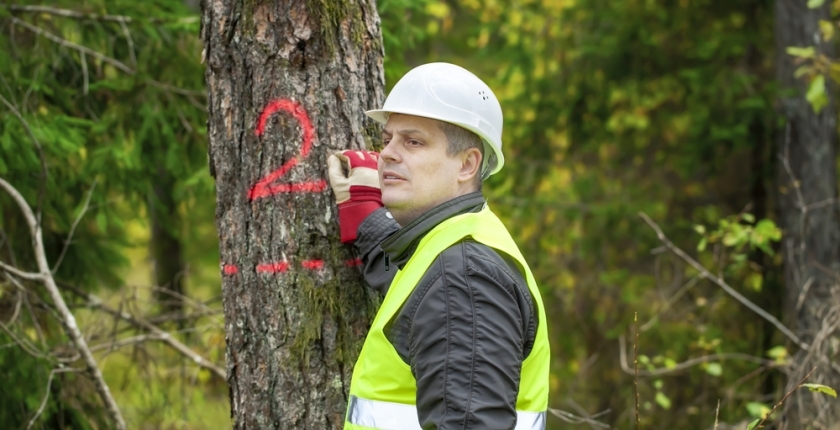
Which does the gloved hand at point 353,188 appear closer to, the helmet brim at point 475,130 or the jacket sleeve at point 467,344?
the helmet brim at point 475,130

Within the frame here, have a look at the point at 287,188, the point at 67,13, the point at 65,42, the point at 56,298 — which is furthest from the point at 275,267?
the point at 67,13

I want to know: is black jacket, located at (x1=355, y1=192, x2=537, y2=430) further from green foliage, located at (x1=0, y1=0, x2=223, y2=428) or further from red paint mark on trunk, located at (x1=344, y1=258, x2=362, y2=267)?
green foliage, located at (x1=0, y1=0, x2=223, y2=428)

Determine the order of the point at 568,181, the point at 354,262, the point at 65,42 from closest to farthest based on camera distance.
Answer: the point at 354,262
the point at 65,42
the point at 568,181

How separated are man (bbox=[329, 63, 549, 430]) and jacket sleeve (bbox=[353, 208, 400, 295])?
2 centimetres

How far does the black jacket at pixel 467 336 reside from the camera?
7.29 ft

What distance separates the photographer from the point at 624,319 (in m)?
8.84

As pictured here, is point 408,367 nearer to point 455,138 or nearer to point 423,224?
point 423,224

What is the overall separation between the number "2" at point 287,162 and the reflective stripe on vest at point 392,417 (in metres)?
0.88

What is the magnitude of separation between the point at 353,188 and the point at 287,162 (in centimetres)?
26

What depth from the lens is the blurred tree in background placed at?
503 centimetres

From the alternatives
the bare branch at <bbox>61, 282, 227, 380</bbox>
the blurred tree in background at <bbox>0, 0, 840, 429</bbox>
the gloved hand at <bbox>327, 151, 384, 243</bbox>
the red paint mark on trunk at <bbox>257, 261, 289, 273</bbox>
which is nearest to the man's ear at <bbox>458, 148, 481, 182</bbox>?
the gloved hand at <bbox>327, 151, 384, 243</bbox>

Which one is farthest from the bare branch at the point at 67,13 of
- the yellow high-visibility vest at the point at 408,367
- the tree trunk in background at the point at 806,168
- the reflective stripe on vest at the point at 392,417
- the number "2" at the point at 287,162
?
the tree trunk in background at the point at 806,168

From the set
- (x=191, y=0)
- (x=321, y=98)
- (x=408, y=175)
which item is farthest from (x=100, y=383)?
(x=191, y=0)

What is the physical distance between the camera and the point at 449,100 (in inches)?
104
